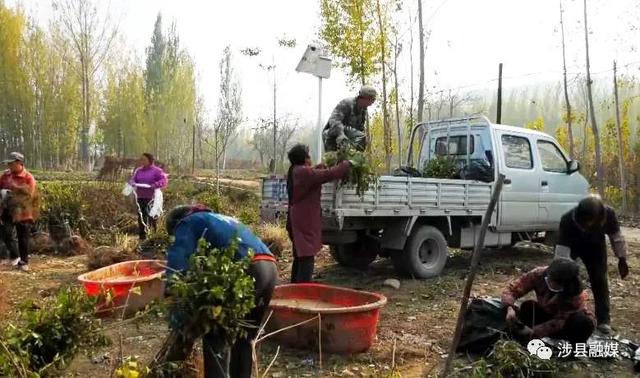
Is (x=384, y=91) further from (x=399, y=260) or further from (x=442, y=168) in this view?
(x=399, y=260)

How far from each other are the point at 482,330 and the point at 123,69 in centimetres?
4129

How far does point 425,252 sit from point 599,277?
246cm

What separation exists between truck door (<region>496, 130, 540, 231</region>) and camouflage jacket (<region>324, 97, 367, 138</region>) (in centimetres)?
222

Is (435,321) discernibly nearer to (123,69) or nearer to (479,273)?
(479,273)

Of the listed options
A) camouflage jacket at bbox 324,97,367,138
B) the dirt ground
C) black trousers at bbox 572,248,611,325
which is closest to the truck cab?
the dirt ground

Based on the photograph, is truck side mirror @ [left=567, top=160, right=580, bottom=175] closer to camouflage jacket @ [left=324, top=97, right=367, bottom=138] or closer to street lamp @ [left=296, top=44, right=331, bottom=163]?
camouflage jacket @ [left=324, top=97, right=367, bottom=138]

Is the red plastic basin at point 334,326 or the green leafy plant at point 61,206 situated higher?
the green leafy plant at point 61,206

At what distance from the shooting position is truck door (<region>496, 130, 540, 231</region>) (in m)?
7.62

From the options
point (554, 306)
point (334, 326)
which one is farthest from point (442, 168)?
point (334, 326)

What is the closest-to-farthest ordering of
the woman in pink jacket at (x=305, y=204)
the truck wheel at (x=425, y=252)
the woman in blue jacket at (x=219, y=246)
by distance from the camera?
the woman in blue jacket at (x=219, y=246) → the woman in pink jacket at (x=305, y=204) → the truck wheel at (x=425, y=252)

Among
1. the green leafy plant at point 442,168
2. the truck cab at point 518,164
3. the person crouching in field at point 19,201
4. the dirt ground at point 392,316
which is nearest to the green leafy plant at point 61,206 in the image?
the dirt ground at point 392,316

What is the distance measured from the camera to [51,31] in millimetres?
32906

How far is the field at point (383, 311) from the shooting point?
162 inches

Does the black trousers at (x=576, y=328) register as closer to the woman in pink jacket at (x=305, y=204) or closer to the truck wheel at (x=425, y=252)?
the woman in pink jacket at (x=305, y=204)
